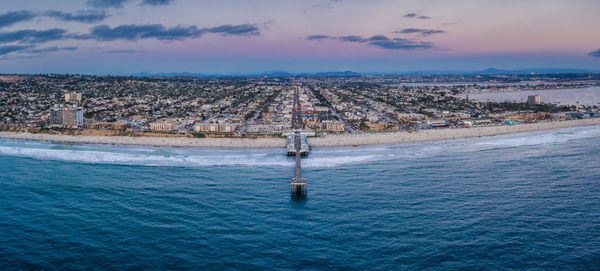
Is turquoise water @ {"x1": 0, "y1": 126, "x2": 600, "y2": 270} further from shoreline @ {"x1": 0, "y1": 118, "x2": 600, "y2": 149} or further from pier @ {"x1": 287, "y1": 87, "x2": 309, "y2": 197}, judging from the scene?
shoreline @ {"x1": 0, "y1": 118, "x2": 600, "y2": 149}

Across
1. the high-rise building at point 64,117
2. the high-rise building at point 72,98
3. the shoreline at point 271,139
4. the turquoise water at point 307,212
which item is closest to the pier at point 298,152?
the turquoise water at point 307,212

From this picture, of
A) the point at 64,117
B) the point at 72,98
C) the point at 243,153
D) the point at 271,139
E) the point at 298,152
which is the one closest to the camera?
the point at 298,152

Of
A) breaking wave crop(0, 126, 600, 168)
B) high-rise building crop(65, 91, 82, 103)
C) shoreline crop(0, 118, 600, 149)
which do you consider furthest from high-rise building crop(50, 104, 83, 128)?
high-rise building crop(65, 91, 82, 103)

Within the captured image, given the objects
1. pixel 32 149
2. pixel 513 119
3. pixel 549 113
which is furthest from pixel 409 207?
pixel 549 113

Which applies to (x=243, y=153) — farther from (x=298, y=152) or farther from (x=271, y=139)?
(x=271, y=139)

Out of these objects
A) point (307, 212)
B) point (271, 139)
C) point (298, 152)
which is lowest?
point (307, 212)

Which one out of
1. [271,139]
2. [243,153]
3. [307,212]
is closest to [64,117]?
[271,139]

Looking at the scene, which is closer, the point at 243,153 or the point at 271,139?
the point at 243,153

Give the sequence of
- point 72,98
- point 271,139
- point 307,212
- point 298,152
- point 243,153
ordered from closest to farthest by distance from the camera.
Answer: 1. point 307,212
2. point 298,152
3. point 243,153
4. point 271,139
5. point 72,98

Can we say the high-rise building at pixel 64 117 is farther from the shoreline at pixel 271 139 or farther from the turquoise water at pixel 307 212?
the turquoise water at pixel 307 212

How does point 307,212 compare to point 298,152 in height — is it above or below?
below
